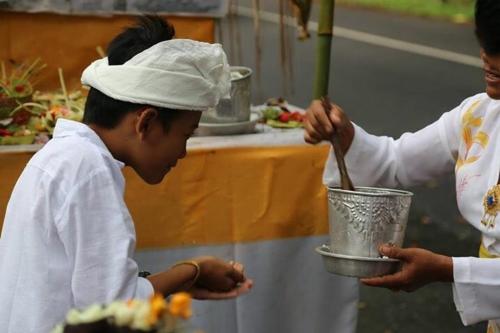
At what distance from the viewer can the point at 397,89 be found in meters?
10.7

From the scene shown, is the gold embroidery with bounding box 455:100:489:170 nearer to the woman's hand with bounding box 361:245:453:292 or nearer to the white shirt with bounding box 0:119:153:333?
Answer: the woman's hand with bounding box 361:245:453:292

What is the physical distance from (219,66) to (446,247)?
4242 millimetres

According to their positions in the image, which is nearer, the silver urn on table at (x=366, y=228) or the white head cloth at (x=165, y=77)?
the white head cloth at (x=165, y=77)

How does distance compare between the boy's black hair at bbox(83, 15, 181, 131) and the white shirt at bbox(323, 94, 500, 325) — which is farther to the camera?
the white shirt at bbox(323, 94, 500, 325)

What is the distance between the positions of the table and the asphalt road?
0.88m

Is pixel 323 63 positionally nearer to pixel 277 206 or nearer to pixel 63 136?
pixel 277 206

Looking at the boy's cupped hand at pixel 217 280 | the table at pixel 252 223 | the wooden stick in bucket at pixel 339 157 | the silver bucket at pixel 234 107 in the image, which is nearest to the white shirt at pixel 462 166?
the wooden stick in bucket at pixel 339 157

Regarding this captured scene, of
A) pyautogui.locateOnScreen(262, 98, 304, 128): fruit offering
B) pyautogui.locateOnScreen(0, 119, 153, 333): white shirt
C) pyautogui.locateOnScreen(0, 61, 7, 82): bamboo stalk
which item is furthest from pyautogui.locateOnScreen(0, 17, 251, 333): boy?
pyautogui.locateOnScreen(0, 61, 7, 82): bamboo stalk

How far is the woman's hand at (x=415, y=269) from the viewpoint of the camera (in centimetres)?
260

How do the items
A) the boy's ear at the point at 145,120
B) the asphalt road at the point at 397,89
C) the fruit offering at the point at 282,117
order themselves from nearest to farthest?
the boy's ear at the point at 145,120, the fruit offering at the point at 282,117, the asphalt road at the point at 397,89

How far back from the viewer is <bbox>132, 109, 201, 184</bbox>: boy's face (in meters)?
2.23

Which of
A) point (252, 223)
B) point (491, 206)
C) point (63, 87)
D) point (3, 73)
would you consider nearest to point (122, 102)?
point (491, 206)

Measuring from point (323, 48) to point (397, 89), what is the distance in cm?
772

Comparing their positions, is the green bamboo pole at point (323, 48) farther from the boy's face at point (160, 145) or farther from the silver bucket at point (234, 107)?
the boy's face at point (160, 145)
